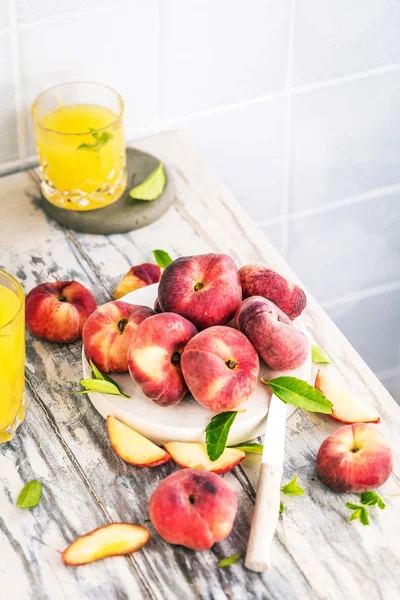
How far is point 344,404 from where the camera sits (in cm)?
87

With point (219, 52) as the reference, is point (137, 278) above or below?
below

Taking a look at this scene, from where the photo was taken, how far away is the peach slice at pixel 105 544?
735 millimetres

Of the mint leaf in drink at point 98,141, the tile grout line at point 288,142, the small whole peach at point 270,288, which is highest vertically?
the mint leaf in drink at point 98,141

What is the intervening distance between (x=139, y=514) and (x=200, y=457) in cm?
8

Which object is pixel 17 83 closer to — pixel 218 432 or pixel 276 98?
pixel 276 98

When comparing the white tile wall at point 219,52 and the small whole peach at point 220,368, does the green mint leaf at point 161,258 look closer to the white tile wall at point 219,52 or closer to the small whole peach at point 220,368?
the small whole peach at point 220,368

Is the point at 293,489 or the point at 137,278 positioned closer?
the point at 293,489

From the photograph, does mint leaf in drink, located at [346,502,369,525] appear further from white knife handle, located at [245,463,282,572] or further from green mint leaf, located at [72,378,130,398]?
green mint leaf, located at [72,378,130,398]

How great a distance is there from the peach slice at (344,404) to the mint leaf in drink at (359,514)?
10 centimetres

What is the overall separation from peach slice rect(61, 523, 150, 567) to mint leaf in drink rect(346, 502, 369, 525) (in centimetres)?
20

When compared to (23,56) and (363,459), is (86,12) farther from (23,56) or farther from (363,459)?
(363,459)

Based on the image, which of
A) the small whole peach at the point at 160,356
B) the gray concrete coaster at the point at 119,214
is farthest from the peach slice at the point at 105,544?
the gray concrete coaster at the point at 119,214

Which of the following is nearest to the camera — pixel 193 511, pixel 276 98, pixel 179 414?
pixel 193 511

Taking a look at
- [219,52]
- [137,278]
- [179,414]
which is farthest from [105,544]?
[219,52]
